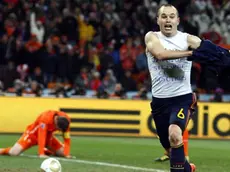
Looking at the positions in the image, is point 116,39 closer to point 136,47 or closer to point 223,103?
point 136,47

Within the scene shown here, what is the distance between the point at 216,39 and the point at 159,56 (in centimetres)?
1636

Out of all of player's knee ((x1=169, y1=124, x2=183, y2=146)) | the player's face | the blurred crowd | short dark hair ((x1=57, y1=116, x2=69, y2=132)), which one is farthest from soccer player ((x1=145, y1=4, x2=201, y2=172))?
the blurred crowd

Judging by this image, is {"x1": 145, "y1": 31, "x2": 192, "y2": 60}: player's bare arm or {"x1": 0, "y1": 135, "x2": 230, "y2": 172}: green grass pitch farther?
{"x1": 0, "y1": 135, "x2": 230, "y2": 172}: green grass pitch

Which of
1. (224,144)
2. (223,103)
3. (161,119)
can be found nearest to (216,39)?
(223,103)

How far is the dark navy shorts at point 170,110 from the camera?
9.65 m

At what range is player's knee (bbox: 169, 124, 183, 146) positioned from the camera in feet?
30.7

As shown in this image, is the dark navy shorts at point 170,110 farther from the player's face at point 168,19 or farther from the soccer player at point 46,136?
the soccer player at point 46,136

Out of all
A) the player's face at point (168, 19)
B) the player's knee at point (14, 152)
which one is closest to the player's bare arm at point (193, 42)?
the player's face at point (168, 19)

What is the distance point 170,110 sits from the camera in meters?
9.76

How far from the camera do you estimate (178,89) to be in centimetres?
977

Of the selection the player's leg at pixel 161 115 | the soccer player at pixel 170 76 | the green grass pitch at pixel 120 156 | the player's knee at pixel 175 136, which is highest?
the soccer player at pixel 170 76

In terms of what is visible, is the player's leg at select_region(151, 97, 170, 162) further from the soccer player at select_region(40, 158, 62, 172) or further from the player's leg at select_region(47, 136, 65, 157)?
the player's leg at select_region(47, 136, 65, 157)

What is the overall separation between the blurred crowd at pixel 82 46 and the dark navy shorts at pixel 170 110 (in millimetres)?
11759

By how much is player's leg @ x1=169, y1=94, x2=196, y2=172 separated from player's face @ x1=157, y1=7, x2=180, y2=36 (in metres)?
0.88
